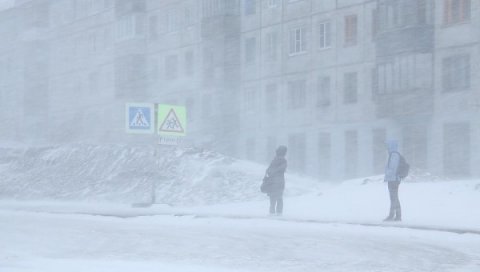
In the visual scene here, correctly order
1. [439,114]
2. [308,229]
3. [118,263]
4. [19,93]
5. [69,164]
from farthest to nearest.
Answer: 1. [19,93]
2. [439,114]
3. [69,164]
4. [308,229]
5. [118,263]

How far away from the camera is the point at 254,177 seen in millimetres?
31703

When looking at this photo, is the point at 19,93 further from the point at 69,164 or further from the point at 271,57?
the point at 69,164

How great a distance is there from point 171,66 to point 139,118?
35.1m

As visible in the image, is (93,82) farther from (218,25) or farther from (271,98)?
(271,98)

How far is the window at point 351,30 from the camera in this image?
47.9m

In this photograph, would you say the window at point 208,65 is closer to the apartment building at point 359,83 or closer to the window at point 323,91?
the apartment building at point 359,83

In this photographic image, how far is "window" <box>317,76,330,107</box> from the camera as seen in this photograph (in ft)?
162

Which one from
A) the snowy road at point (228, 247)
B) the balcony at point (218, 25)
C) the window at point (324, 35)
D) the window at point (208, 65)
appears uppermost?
the balcony at point (218, 25)

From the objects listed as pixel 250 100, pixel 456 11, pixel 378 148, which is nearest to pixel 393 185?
pixel 456 11

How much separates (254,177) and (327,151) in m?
17.4

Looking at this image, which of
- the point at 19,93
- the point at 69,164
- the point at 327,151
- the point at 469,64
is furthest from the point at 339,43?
the point at 19,93

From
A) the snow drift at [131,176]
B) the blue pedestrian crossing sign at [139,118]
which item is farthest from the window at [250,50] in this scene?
the blue pedestrian crossing sign at [139,118]

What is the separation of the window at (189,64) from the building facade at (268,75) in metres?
0.08

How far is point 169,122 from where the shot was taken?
2636 centimetres
